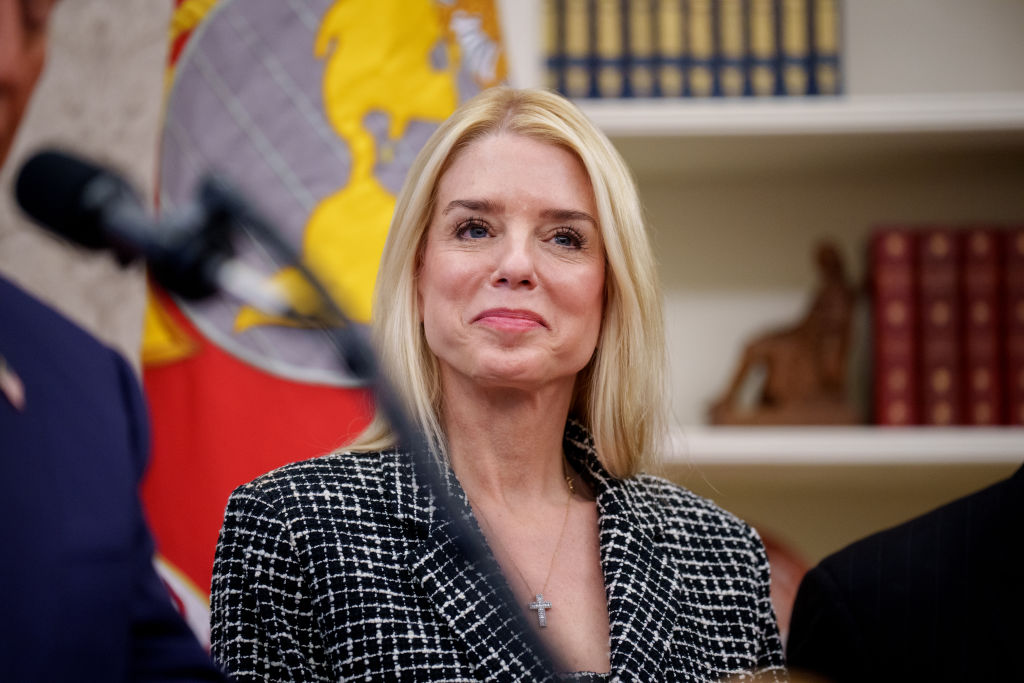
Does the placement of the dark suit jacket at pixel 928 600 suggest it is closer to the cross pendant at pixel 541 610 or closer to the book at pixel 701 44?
the cross pendant at pixel 541 610

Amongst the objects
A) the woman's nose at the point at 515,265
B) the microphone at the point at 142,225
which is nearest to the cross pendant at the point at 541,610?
the woman's nose at the point at 515,265

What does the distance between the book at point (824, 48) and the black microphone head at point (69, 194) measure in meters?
1.76

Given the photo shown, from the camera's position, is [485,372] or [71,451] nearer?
[71,451]

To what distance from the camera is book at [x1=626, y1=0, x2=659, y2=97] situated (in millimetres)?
2121

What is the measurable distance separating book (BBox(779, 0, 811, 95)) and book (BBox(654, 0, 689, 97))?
0.61 ft

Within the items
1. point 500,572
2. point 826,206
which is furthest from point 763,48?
point 500,572

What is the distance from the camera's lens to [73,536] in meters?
0.95

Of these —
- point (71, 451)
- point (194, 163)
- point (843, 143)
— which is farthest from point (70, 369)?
point (843, 143)

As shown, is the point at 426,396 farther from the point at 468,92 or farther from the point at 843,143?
the point at 843,143

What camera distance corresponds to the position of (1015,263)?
210 cm

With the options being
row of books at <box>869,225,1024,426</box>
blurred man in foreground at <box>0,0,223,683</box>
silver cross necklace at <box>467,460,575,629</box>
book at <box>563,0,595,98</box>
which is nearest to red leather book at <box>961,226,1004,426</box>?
row of books at <box>869,225,1024,426</box>

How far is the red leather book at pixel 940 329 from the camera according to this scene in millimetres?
2086

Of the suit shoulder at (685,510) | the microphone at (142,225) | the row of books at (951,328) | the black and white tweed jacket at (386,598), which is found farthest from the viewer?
the row of books at (951,328)

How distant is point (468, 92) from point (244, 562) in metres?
1.01
